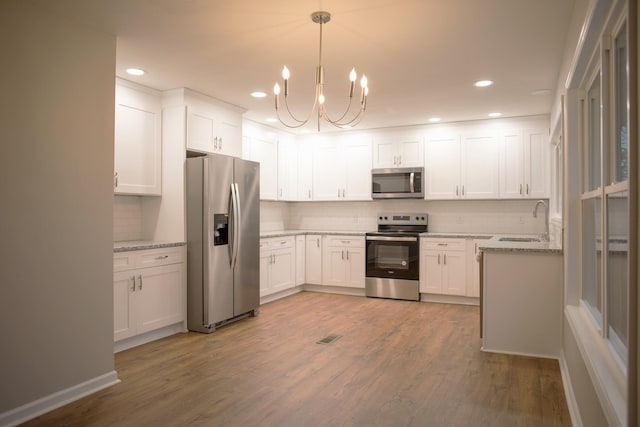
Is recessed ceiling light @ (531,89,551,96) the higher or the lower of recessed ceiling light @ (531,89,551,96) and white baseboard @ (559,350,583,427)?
the higher

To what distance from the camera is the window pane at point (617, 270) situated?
5.48 ft

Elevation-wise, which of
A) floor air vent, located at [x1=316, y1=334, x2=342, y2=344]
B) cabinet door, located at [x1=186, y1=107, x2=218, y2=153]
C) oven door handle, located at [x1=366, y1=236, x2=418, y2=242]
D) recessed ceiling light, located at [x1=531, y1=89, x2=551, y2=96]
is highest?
recessed ceiling light, located at [x1=531, y1=89, x2=551, y2=96]

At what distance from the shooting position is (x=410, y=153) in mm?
6277

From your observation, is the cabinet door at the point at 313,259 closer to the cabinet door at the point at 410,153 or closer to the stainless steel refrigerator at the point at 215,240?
the cabinet door at the point at 410,153

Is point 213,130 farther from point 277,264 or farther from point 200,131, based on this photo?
point 277,264

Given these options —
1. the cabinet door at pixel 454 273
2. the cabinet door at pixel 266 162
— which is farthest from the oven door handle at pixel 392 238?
the cabinet door at pixel 266 162

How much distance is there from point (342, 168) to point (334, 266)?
1.47 metres

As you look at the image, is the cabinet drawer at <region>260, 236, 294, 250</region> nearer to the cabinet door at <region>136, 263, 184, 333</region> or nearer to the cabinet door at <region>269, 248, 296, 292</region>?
the cabinet door at <region>269, 248, 296, 292</region>

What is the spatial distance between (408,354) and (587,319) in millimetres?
1568

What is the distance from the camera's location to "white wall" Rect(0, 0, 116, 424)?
2.53 m

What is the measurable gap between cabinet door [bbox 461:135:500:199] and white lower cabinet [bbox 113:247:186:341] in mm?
3762

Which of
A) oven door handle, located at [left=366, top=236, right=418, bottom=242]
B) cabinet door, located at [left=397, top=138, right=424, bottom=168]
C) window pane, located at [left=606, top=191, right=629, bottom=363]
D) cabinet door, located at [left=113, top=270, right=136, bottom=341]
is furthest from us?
cabinet door, located at [left=397, top=138, right=424, bottom=168]

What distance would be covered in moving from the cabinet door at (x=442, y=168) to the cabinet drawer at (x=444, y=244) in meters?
0.66

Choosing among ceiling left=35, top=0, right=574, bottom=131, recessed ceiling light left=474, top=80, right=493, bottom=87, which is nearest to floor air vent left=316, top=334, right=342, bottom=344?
ceiling left=35, top=0, right=574, bottom=131
